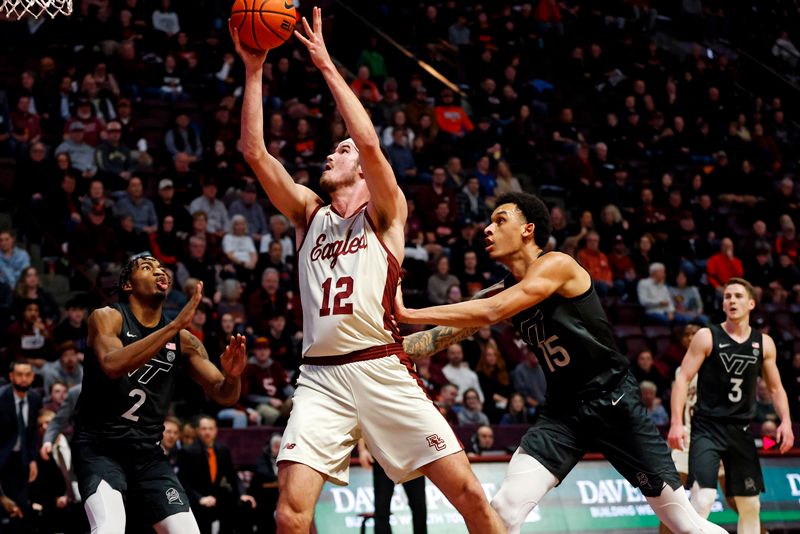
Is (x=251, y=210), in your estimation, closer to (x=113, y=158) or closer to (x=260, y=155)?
(x=113, y=158)

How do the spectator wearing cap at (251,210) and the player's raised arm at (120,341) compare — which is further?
the spectator wearing cap at (251,210)

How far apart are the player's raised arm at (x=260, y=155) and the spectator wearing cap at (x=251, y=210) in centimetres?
890

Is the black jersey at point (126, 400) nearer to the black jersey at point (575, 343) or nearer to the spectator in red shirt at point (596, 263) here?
the black jersey at point (575, 343)

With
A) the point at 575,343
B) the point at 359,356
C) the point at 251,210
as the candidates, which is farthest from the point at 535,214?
the point at 251,210

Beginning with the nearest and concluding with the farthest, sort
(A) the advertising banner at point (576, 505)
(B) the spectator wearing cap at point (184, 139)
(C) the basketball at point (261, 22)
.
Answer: (C) the basketball at point (261, 22)
(A) the advertising banner at point (576, 505)
(B) the spectator wearing cap at point (184, 139)

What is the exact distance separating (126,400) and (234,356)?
33.1 inches

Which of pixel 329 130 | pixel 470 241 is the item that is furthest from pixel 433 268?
pixel 329 130

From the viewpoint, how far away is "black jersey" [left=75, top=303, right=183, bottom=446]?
20.9 ft

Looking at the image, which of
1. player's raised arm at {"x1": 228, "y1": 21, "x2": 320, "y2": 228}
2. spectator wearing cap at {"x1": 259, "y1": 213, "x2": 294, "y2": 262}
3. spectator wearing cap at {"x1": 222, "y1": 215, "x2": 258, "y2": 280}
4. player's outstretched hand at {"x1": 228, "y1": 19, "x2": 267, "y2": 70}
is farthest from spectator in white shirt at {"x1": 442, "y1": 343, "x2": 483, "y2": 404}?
player's outstretched hand at {"x1": 228, "y1": 19, "x2": 267, "y2": 70}

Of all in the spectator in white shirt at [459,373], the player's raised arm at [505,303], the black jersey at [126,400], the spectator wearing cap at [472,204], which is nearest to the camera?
the player's raised arm at [505,303]

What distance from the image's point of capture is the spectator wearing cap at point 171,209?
45.7 ft

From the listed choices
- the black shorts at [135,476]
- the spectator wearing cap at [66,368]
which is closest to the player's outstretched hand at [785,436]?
the black shorts at [135,476]

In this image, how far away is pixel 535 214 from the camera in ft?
20.7

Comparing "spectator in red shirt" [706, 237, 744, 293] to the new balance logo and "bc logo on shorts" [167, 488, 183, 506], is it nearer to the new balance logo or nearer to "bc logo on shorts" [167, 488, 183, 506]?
the new balance logo
